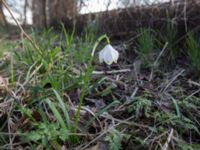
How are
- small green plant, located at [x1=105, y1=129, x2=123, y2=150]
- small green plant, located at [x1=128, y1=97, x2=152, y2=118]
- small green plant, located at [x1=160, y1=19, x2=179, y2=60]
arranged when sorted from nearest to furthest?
small green plant, located at [x1=105, y1=129, x2=123, y2=150], small green plant, located at [x1=128, y1=97, x2=152, y2=118], small green plant, located at [x1=160, y1=19, x2=179, y2=60]

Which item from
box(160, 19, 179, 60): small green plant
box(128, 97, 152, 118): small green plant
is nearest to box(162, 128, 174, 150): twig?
box(128, 97, 152, 118): small green plant

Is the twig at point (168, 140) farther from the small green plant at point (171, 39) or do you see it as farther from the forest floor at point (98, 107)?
the small green plant at point (171, 39)

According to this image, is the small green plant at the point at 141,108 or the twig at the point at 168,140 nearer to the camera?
the twig at the point at 168,140

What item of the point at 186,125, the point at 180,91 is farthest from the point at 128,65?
the point at 186,125

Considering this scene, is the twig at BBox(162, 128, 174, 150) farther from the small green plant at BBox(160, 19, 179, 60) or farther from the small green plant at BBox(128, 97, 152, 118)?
the small green plant at BBox(160, 19, 179, 60)

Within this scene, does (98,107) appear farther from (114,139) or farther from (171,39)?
(171,39)

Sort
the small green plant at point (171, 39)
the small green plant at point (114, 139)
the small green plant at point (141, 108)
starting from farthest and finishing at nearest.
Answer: the small green plant at point (171, 39), the small green plant at point (141, 108), the small green plant at point (114, 139)

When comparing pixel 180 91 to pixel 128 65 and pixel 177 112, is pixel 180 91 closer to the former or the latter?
pixel 177 112

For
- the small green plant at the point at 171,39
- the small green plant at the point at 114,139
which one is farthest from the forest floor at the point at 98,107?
the small green plant at the point at 171,39

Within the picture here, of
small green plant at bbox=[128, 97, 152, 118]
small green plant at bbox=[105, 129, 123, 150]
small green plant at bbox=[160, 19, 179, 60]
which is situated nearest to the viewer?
small green plant at bbox=[105, 129, 123, 150]
